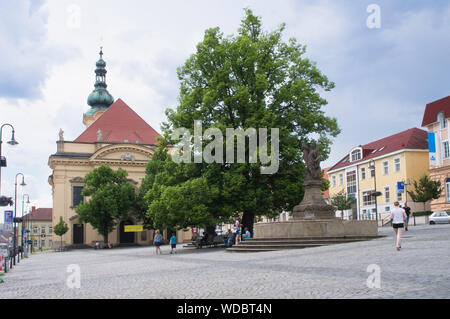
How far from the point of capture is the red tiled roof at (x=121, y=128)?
66000 millimetres

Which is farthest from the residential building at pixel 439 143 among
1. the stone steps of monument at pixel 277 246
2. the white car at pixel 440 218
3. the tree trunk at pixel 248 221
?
the stone steps of monument at pixel 277 246

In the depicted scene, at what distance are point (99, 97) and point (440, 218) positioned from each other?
198ft

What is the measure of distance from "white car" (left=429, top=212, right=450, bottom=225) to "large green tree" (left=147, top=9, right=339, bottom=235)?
15.6 meters

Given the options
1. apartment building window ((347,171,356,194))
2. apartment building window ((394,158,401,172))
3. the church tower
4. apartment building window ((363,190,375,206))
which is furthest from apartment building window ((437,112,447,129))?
the church tower

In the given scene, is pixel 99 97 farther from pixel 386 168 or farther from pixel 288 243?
pixel 288 243

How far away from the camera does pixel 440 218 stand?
128 ft

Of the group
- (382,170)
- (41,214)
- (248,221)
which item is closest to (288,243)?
(248,221)

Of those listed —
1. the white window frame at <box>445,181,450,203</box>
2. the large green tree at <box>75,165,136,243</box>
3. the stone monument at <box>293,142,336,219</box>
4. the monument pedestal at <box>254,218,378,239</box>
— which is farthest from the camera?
the large green tree at <box>75,165,136,243</box>

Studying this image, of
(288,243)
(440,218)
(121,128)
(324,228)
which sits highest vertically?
(121,128)

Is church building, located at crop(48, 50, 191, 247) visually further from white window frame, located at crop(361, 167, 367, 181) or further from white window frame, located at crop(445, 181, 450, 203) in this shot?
white window frame, located at crop(445, 181, 450, 203)

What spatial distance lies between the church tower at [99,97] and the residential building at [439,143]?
53.2 meters

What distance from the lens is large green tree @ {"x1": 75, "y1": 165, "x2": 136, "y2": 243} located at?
51688mm
